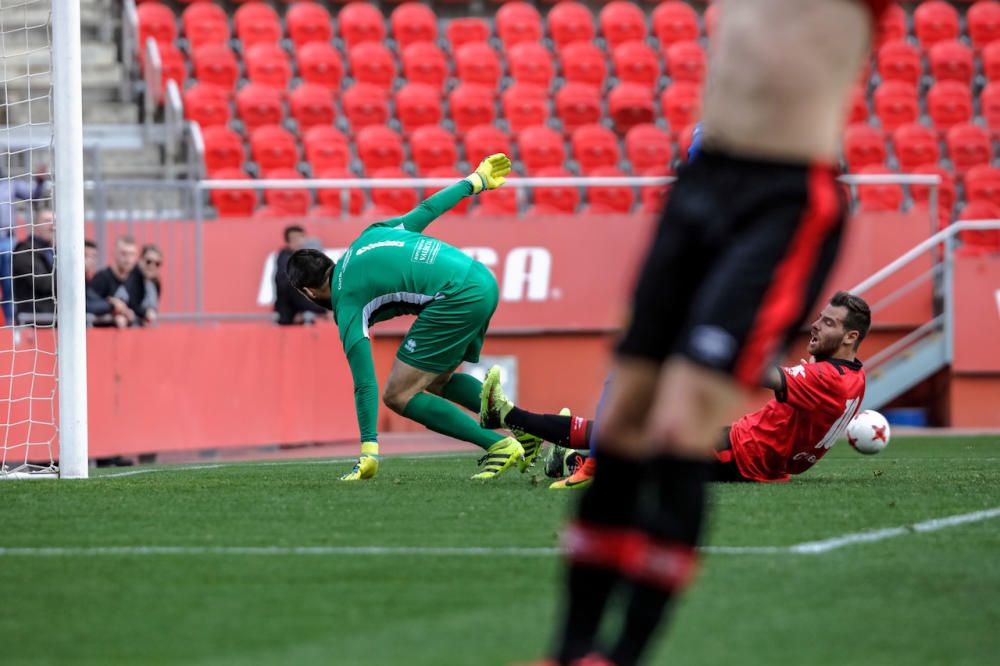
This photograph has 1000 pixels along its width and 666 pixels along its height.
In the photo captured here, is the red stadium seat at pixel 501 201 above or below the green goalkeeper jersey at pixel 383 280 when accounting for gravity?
above

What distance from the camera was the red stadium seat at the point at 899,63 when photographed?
62.2ft

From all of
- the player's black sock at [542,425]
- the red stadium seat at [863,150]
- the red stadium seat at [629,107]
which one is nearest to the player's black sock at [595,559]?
the player's black sock at [542,425]

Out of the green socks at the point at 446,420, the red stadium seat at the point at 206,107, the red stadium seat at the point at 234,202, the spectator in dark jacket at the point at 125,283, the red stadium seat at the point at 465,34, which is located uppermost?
Answer: the red stadium seat at the point at 465,34

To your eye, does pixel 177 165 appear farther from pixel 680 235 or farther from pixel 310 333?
pixel 680 235

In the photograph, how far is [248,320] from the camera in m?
14.9

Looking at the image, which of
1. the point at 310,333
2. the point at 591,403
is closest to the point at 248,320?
the point at 310,333

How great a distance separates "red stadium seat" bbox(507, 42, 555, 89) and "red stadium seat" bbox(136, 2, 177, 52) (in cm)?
421

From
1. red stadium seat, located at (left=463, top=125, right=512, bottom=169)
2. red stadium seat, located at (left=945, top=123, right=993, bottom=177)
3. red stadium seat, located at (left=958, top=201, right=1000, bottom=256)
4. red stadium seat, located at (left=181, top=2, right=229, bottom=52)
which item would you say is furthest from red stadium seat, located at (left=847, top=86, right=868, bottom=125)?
red stadium seat, located at (left=181, top=2, right=229, bottom=52)

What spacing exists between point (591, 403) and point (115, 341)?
16.5ft

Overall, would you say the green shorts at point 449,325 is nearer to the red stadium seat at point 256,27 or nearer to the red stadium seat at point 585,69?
the red stadium seat at point 585,69

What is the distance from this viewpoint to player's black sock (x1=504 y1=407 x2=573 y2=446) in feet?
26.8

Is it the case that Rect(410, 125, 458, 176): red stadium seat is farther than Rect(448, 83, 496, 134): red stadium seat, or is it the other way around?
Rect(448, 83, 496, 134): red stadium seat

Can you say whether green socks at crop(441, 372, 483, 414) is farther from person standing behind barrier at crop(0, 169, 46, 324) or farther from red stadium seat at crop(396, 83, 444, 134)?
red stadium seat at crop(396, 83, 444, 134)

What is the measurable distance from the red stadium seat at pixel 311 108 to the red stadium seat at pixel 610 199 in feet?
13.5
